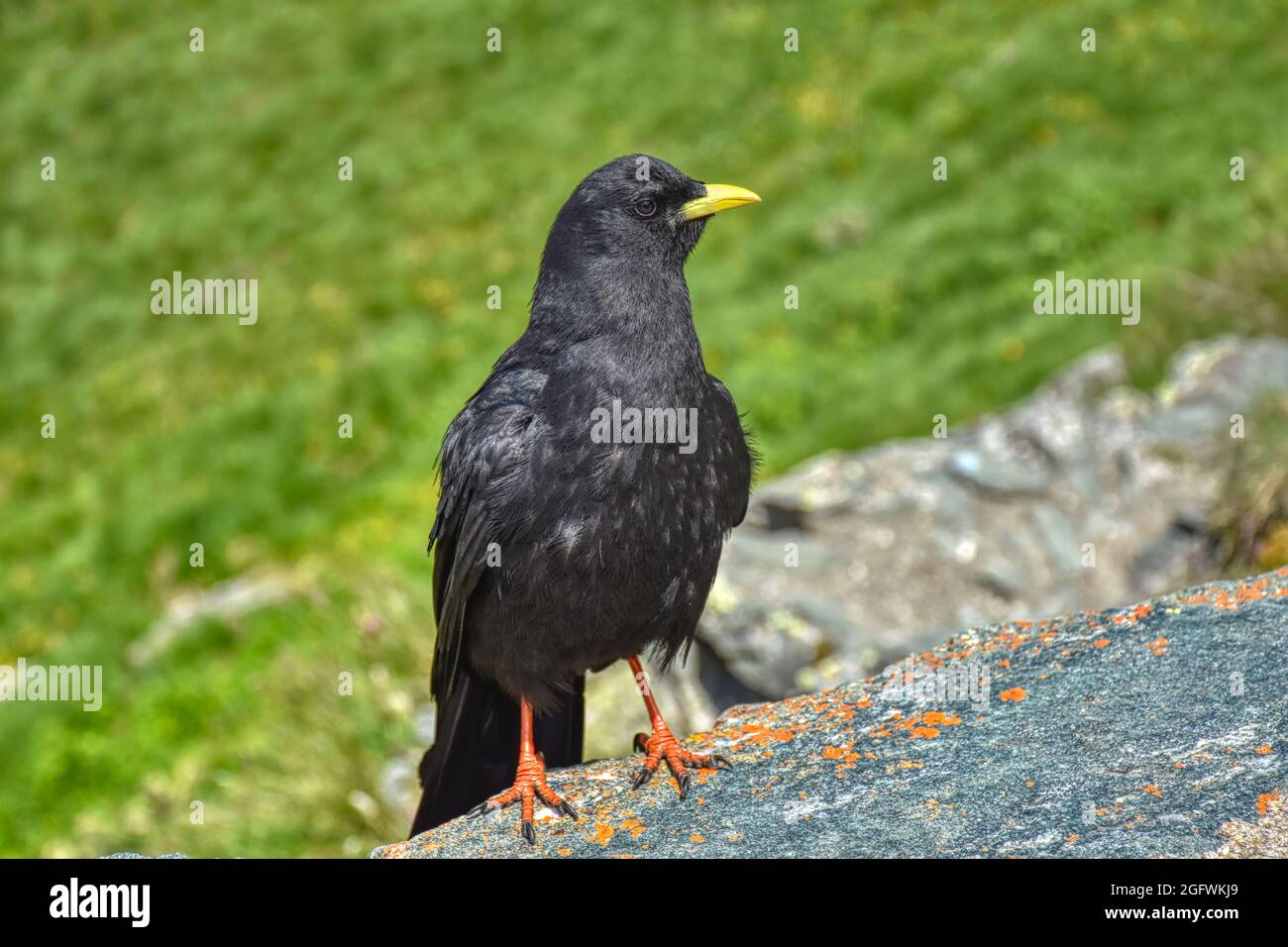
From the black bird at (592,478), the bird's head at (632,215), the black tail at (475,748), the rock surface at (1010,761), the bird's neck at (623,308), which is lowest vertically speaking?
the black tail at (475,748)

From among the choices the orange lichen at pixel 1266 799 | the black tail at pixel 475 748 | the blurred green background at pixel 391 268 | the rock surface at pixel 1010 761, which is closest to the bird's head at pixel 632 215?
the black tail at pixel 475 748

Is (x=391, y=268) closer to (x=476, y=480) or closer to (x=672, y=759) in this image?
(x=476, y=480)

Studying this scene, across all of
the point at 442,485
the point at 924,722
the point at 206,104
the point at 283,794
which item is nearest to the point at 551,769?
the point at 442,485

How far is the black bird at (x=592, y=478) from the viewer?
527 centimetres

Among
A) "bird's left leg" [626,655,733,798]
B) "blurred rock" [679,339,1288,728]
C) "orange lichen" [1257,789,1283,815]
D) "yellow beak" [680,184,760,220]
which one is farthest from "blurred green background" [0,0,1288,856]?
"orange lichen" [1257,789,1283,815]

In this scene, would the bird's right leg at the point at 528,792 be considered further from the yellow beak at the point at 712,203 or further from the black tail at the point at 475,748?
the yellow beak at the point at 712,203

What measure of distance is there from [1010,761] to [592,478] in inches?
76.1

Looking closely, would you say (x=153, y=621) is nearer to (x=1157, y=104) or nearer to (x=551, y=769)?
(x=551, y=769)

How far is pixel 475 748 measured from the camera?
6.18 meters

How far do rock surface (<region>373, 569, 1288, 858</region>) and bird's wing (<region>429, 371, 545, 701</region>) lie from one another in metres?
0.91

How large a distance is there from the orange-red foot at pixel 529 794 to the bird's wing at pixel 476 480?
2.55 feet

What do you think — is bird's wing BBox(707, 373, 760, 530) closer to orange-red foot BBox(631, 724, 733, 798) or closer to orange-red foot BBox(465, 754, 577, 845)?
orange-red foot BBox(631, 724, 733, 798)

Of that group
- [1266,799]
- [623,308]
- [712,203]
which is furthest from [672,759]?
[712,203]

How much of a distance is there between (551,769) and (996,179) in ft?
39.5
